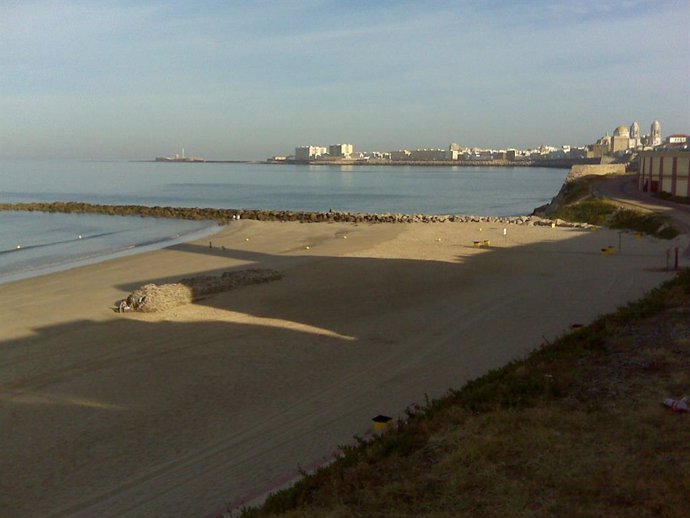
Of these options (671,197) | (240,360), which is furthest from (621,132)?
(240,360)

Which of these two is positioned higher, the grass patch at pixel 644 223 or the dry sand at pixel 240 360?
the grass patch at pixel 644 223

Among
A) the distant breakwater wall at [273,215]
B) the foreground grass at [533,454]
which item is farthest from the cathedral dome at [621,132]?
the foreground grass at [533,454]

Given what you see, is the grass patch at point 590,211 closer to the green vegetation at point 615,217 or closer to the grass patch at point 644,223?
the green vegetation at point 615,217

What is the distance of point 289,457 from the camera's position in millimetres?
7055

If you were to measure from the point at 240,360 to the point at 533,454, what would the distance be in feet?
Answer: 21.1

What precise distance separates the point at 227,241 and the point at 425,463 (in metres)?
26.9

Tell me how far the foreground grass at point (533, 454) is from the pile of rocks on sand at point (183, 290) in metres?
9.36

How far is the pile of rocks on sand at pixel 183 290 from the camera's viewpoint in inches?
592

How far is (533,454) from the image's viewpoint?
5492 mm

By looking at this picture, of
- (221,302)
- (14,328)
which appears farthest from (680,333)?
(14,328)

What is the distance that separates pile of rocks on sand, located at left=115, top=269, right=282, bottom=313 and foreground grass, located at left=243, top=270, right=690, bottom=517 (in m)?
9.36

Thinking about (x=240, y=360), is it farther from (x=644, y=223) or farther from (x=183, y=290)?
(x=644, y=223)

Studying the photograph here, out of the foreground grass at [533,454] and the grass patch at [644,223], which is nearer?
the foreground grass at [533,454]

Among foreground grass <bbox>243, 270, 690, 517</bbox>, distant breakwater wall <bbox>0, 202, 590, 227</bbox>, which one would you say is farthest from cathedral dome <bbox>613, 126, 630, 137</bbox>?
foreground grass <bbox>243, 270, 690, 517</bbox>
